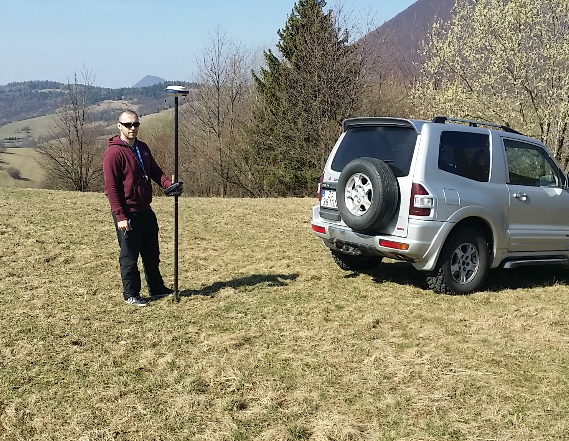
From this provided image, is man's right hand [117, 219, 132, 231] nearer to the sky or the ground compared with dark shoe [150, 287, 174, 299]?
nearer to the sky

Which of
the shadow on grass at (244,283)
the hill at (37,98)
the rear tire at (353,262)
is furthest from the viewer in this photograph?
the hill at (37,98)

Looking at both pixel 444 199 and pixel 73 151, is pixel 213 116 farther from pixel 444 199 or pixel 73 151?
pixel 444 199

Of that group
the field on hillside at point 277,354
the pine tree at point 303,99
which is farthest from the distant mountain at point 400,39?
the field on hillside at point 277,354

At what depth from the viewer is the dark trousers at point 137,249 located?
200 inches

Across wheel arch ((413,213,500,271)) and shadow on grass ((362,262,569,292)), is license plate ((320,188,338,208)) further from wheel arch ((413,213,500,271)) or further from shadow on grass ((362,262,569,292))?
wheel arch ((413,213,500,271))

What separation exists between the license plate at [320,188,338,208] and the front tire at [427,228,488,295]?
4.46 ft

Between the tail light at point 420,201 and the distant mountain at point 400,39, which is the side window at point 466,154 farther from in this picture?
the distant mountain at point 400,39

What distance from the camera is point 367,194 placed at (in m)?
5.38

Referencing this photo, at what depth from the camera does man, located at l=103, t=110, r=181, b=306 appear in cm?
490

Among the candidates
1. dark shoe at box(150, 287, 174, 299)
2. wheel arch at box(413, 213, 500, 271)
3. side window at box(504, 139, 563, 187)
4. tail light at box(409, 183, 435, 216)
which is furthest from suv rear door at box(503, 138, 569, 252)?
dark shoe at box(150, 287, 174, 299)

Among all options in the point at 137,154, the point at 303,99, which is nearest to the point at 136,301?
the point at 137,154

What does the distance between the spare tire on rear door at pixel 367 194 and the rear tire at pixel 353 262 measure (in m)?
1.22

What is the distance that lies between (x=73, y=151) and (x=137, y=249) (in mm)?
34767

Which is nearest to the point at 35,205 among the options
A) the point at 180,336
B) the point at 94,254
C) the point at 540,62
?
the point at 94,254
